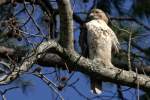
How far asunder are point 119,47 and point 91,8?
0.42m

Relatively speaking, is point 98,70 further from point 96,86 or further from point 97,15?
point 97,15

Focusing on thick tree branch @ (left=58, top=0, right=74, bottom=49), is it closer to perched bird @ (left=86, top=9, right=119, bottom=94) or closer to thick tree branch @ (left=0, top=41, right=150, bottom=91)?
thick tree branch @ (left=0, top=41, right=150, bottom=91)

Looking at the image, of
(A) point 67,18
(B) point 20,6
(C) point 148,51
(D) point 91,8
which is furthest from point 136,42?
(A) point 67,18

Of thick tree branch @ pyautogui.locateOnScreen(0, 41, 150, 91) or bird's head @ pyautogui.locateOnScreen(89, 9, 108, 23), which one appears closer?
thick tree branch @ pyautogui.locateOnScreen(0, 41, 150, 91)

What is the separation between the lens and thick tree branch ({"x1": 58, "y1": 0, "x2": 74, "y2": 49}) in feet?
8.23

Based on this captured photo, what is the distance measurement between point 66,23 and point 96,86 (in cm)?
40

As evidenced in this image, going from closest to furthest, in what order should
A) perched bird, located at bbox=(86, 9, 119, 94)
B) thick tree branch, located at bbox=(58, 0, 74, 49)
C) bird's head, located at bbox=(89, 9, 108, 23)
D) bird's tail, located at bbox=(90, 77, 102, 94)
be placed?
thick tree branch, located at bbox=(58, 0, 74, 49) → bird's tail, located at bbox=(90, 77, 102, 94) → perched bird, located at bbox=(86, 9, 119, 94) → bird's head, located at bbox=(89, 9, 108, 23)

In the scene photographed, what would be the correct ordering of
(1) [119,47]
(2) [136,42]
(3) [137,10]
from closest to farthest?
(1) [119,47]
(2) [136,42]
(3) [137,10]

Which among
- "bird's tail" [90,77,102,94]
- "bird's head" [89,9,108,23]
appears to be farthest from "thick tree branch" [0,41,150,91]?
"bird's head" [89,9,108,23]

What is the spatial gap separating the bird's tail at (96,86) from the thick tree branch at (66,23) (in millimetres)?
274

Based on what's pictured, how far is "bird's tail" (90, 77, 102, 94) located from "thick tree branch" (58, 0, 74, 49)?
0.90 feet

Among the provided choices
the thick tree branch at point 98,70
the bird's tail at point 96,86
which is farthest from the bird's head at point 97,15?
the thick tree branch at point 98,70

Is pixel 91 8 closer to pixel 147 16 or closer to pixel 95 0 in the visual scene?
pixel 95 0

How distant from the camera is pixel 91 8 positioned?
343 cm
